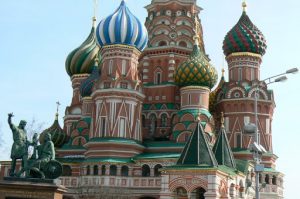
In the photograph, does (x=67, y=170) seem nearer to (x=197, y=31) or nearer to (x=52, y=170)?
(x=197, y=31)

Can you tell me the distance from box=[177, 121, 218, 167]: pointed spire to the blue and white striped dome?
14.7m

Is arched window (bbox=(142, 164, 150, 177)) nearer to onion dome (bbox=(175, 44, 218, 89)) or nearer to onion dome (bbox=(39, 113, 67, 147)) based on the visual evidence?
→ onion dome (bbox=(175, 44, 218, 89))

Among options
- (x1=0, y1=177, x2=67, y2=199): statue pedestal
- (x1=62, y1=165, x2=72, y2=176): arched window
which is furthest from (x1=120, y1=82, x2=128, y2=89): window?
(x1=0, y1=177, x2=67, y2=199): statue pedestal

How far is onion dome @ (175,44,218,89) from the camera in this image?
3791cm

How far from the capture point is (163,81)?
42312 mm

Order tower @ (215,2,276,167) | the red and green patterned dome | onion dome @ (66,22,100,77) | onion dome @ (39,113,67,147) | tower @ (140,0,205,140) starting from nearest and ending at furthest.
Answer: tower @ (215,2,276,167)
tower @ (140,0,205,140)
the red and green patterned dome
onion dome @ (39,113,67,147)
onion dome @ (66,22,100,77)

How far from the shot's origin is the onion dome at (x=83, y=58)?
47594 millimetres

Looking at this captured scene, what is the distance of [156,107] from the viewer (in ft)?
135

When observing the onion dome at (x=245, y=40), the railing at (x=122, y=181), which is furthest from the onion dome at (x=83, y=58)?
the railing at (x=122, y=181)

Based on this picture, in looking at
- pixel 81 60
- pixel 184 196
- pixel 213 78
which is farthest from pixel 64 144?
pixel 184 196

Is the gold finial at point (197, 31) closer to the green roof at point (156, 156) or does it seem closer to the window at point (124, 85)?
the window at point (124, 85)

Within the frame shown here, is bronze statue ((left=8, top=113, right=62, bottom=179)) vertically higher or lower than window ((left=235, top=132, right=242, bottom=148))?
lower

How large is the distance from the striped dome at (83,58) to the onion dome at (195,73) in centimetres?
1181

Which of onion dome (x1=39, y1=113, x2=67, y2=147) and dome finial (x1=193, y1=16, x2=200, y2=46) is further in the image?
onion dome (x1=39, y1=113, x2=67, y2=147)
